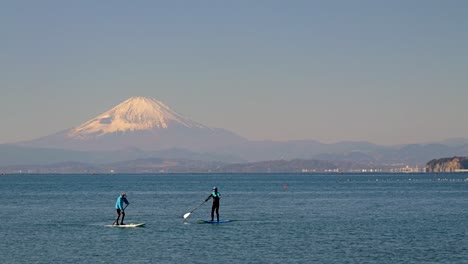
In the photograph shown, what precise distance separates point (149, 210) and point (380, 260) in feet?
139

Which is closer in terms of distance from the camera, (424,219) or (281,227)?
(281,227)

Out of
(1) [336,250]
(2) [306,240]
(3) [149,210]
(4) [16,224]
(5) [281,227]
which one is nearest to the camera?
(1) [336,250]

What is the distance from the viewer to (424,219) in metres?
Answer: 61.6

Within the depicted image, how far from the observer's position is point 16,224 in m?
58.4

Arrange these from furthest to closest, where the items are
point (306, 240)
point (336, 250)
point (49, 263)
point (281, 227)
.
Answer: point (281, 227) → point (306, 240) → point (336, 250) → point (49, 263)

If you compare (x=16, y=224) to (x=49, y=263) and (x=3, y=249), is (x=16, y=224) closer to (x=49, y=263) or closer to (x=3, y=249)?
(x=3, y=249)

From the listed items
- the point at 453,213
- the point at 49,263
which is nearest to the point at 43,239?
the point at 49,263

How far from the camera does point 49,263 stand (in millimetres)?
36781

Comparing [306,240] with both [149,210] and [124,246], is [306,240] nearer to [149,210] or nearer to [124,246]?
[124,246]

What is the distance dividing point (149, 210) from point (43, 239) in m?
30.4

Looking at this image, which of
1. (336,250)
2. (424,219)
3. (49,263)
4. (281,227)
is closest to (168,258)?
(49,263)

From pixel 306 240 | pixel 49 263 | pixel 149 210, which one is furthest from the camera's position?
pixel 149 210

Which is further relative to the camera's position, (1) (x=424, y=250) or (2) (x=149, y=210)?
(2) (x=149, y=210)

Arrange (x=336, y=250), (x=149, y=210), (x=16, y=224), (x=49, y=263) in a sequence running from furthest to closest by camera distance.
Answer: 1. (x=149, y=210)
2. (x=16, y=224)
3. (x=336, y=250)
4. (x=49, y=263)
